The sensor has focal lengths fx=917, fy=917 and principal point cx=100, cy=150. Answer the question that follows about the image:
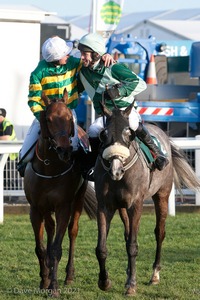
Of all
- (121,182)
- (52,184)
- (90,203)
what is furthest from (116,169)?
(90,203)

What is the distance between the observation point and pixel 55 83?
8273 millimetres

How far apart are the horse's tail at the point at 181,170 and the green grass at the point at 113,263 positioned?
2.65ft

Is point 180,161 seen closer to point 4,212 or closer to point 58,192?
point 58,192

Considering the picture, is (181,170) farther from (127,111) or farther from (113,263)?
(127,111)

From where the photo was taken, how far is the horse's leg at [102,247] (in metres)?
7.91

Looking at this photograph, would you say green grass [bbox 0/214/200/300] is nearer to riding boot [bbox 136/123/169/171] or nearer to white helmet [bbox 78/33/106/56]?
riding boot [bbox 136/123/169/171]

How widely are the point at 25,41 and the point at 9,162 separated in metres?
5.65

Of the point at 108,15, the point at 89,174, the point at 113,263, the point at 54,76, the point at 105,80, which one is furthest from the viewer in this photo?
the point at 108,15

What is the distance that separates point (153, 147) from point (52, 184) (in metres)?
1.06

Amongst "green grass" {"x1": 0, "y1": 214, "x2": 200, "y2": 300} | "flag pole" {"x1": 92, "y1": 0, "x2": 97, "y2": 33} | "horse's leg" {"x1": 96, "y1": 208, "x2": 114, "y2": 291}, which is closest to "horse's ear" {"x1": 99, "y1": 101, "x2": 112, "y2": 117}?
"horse's leg" {"x1": 96, "y1": 208, "x2": 114, "y2": 291}

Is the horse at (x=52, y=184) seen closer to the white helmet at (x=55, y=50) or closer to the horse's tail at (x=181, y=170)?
the white helmet at (x=55, y=50)

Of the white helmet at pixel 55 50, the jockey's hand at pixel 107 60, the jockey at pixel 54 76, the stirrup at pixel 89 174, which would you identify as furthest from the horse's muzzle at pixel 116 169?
the white helmet at pixel 55 50

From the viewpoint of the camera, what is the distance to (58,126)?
25.4ft

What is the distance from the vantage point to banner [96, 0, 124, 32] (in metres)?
18.0
